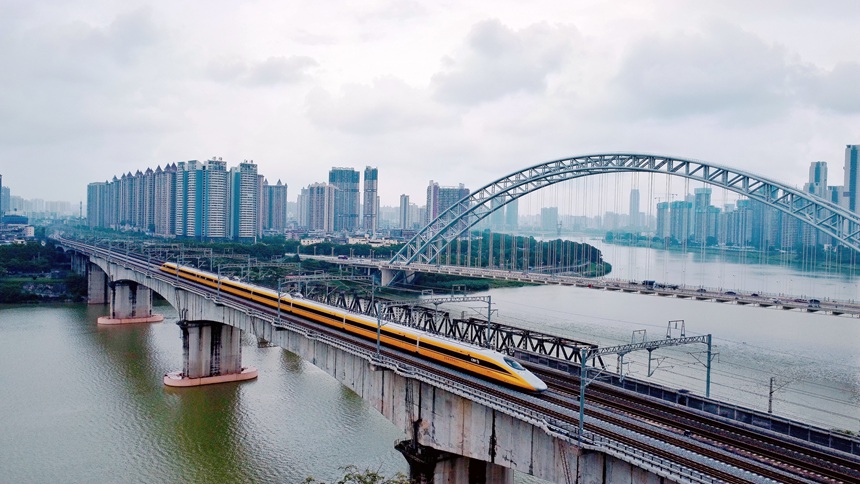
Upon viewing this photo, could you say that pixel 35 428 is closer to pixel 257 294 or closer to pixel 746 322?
pixel 257 294

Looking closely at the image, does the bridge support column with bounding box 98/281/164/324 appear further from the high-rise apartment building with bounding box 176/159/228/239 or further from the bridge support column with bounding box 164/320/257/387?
the high-rise apartment building with bounding box 176/159/228/239

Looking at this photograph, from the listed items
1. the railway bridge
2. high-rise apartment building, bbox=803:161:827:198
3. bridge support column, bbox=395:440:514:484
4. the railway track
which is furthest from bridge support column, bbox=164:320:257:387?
high-rise apartment building, bbox=803:161:827:198

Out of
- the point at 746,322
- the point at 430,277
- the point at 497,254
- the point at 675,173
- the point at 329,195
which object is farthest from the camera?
the point at 329,195

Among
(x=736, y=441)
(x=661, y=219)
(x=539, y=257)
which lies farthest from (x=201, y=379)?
(x=539, y=257)

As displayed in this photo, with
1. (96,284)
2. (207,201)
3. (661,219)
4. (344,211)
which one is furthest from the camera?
(344,211)

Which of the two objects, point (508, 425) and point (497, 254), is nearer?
point (508, 425)

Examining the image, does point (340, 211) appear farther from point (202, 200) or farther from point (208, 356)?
point (208, 356)

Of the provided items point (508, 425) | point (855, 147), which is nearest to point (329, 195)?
point (855, 147)
